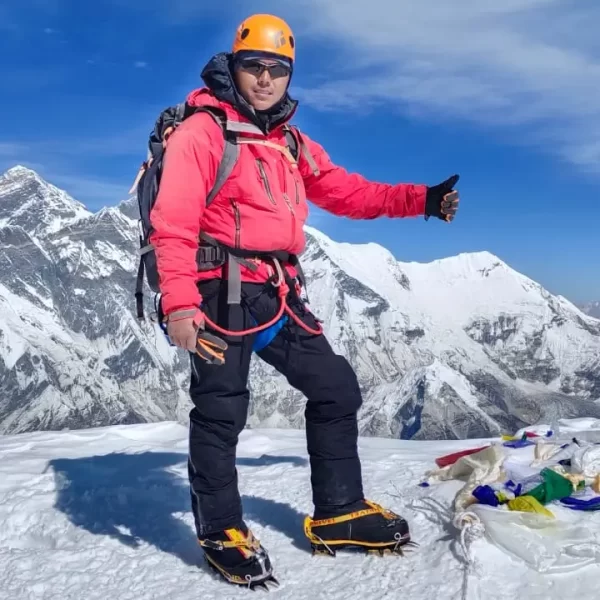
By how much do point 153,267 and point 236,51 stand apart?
5.57 ft

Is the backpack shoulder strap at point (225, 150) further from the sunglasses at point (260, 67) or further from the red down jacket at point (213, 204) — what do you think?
the sunglasses at point (260, 67)

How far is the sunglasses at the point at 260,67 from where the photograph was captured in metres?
5.04

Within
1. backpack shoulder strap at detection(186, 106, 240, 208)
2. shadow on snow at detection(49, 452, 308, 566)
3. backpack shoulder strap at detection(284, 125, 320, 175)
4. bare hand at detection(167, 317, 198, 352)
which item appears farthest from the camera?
shadow on snow at detection(49, 452, 308, 566)

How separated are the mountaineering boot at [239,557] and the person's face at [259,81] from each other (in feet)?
10.2

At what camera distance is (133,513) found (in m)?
6.61

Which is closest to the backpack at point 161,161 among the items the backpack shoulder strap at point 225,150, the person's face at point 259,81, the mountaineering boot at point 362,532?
the backpack shoulder strap at point 225,150

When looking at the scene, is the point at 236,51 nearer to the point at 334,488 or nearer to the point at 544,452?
the point at 334,488

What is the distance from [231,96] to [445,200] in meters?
1.99

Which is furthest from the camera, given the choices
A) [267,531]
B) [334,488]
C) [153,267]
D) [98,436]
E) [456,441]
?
[98,436]

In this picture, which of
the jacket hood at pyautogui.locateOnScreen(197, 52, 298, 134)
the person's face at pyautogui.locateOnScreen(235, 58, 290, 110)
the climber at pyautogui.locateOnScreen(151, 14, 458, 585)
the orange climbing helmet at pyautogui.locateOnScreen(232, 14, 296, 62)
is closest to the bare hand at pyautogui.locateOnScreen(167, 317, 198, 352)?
the climber at pyautogui.locateOnScreen(151, 14, 458, 585)

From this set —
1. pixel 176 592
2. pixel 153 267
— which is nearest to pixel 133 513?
pixel 176 592

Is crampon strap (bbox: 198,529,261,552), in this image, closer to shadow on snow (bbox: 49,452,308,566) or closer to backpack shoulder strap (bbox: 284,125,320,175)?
shadow on snow (bbox: 49,452,308,566)

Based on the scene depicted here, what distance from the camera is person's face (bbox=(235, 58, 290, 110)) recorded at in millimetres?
5051

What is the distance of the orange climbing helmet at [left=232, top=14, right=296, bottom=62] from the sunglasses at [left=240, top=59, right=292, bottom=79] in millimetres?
80
